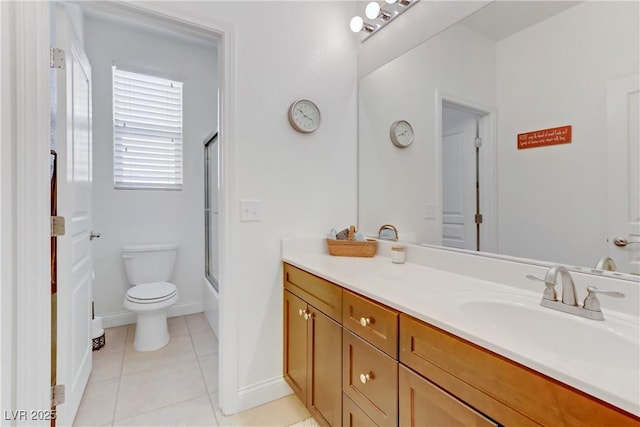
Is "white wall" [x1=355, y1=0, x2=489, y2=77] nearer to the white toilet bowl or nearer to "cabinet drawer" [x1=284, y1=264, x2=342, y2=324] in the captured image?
"cabinet drawer" [x1=284, y1=264, x2=342, y2=324]

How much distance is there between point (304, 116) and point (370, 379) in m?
1.41


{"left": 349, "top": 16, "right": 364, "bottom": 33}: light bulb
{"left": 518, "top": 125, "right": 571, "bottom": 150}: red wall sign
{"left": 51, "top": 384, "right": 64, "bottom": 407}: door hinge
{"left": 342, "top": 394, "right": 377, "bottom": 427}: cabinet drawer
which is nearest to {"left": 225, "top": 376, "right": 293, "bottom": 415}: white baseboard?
{"left": 342, "top": 394, "right": 377, "bottom": 427}: cabinet drawer

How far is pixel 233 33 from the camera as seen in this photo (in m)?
1.60

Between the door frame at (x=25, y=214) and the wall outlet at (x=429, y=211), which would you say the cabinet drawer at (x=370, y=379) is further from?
the door frame at (x=25, y=214)

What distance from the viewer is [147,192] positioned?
9.16ft

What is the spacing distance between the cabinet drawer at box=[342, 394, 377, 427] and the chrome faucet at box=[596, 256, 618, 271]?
93cm

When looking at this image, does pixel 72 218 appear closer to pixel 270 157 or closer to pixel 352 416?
pixel 270 157

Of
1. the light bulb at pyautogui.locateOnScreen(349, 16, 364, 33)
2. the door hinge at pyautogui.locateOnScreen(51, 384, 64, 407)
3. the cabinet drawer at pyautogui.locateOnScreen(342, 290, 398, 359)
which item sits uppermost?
the light bulb at pyautogui.locateOnScreen(349, 16, 364, 33)

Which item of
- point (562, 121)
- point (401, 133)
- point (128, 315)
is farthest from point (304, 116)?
point (128, 315)

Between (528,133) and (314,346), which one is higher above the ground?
(528,133)

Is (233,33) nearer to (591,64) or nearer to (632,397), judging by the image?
(591,64)

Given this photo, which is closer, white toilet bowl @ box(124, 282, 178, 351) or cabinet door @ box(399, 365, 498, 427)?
cabinet door @ box(399, 365, 498, 427)

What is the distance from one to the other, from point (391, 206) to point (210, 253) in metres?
1.78

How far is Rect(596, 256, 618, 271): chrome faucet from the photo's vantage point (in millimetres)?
981
